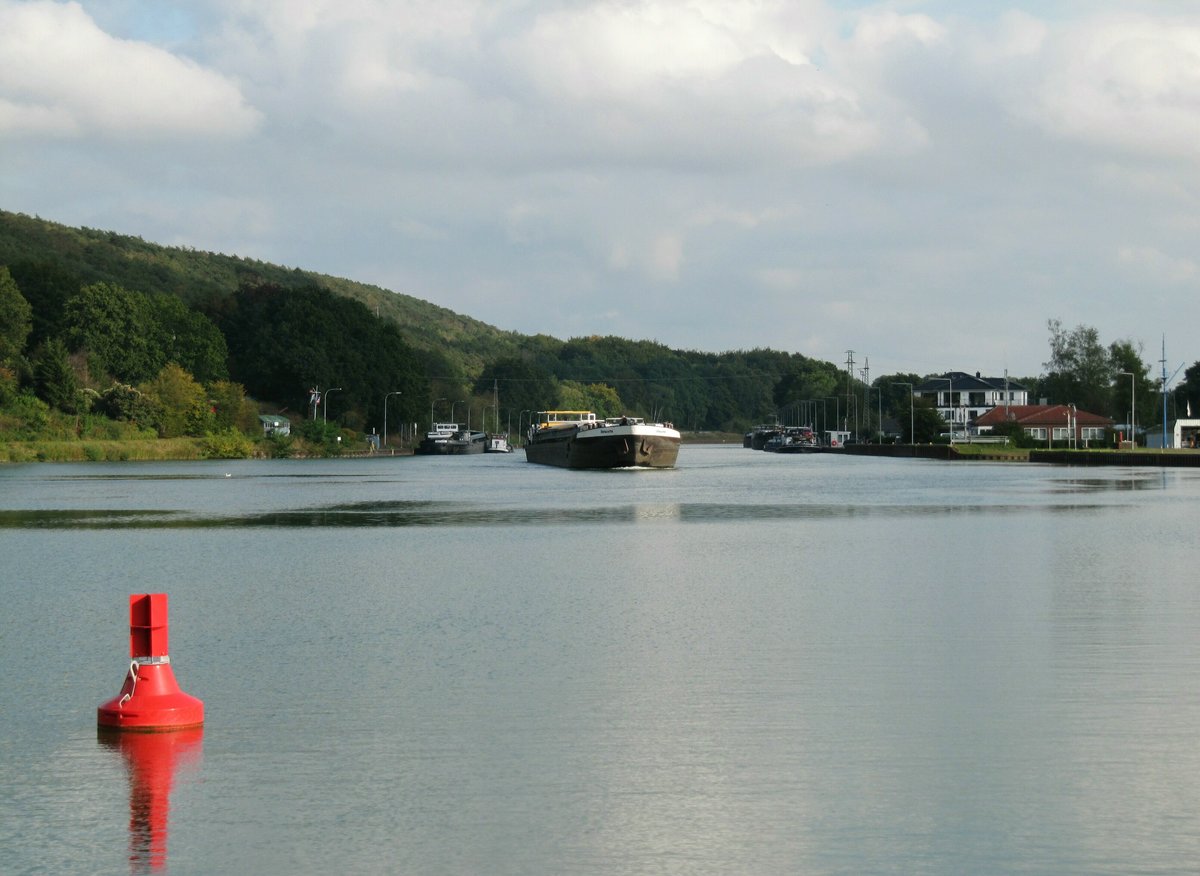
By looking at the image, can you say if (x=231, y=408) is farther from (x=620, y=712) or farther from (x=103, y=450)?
(x=620, y=712)

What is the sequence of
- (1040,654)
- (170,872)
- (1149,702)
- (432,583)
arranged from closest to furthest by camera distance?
1. (170,872)
2. (1149,702)
3. (1040,654)
4. (432,583)

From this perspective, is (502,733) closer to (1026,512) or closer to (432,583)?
(432,583)

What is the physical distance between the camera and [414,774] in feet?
30.5

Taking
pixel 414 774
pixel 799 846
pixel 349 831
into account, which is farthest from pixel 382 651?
pixel 799 846

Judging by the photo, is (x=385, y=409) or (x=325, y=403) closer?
(x=325, y=403)

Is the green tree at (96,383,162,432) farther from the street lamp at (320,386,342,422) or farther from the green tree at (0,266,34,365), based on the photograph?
the street lamp at (320,386,342,422)

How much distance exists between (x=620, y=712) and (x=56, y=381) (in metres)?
101

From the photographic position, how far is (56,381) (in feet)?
342

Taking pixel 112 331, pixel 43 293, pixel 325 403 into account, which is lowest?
pixel 325 403

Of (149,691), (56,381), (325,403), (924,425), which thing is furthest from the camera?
(924,425)

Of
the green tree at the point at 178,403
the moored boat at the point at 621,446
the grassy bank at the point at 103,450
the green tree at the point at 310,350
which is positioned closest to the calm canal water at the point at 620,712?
the moored boat at the point at 621,446

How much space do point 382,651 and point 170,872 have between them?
7528 mm

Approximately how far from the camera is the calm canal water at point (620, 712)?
780 cm

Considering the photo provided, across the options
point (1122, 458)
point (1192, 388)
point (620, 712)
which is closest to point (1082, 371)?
point (1192, 388)
